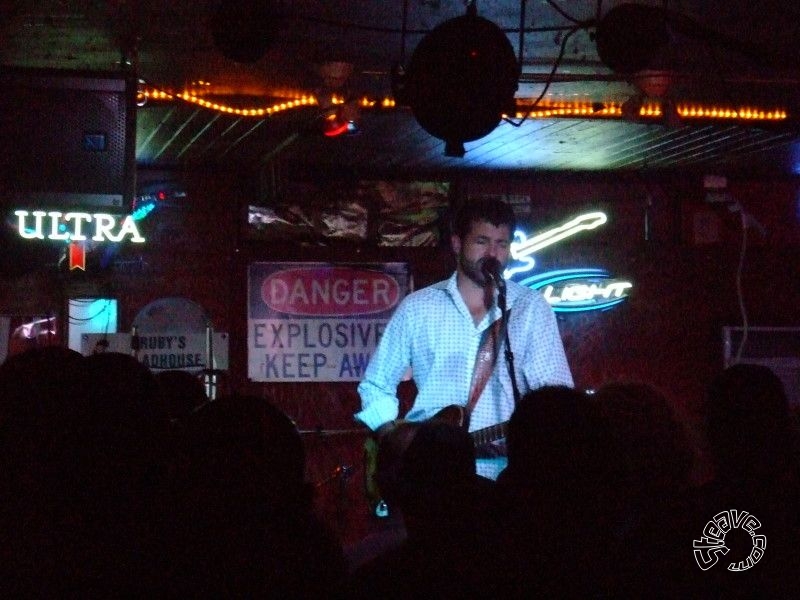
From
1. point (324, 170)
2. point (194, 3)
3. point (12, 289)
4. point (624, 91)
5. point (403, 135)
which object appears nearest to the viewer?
point (194, 3)

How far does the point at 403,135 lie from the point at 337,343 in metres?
2.01

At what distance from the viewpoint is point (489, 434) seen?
14.4 feet

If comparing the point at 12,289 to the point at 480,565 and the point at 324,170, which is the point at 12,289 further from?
the point at 480,565

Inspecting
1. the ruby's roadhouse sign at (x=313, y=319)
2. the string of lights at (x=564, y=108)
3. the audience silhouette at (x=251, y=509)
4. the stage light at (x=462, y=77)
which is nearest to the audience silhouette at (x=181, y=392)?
the stage light at (x=462, y=77)

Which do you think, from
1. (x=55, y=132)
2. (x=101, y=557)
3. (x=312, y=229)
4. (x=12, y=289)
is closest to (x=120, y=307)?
(x=12, y=289)

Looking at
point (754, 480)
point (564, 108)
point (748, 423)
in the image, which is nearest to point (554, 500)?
point (754, 480)

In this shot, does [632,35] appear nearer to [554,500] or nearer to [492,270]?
[492,270]

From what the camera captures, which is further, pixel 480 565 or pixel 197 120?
pixel 197 120

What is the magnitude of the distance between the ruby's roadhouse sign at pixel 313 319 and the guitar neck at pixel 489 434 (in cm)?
467

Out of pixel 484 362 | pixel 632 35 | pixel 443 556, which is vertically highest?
pixel 632 35

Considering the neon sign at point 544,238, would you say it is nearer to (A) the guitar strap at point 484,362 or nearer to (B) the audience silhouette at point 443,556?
(A) the guitar strap at point 484,362

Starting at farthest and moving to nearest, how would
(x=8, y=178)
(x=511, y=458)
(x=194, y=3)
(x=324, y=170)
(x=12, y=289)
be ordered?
1. (x=324, y=170)
2. (x=12, y=289)
3. (x=194, y=3)
4. (x=8, y=178)
5. (x=511, y=458)

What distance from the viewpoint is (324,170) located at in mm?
9156

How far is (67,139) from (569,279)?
5552mm
